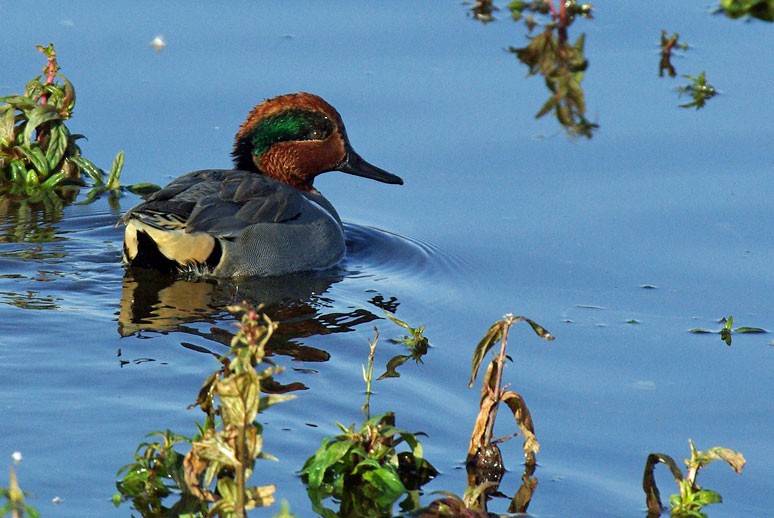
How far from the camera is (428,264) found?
8.36 metres

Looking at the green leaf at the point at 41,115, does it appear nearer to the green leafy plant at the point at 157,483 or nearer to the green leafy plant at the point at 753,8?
the green leafy plant at the point at 157,483

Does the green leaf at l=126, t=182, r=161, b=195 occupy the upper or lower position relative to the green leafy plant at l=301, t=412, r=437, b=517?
upper

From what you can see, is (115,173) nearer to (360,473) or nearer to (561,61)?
(360,473)

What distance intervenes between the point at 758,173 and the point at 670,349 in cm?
246

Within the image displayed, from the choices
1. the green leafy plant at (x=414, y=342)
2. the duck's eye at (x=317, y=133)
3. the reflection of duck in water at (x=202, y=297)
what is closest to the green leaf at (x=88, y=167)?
the reflection of duck in water at (x=202, y=297)

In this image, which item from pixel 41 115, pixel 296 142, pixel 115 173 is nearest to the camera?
pixel 41 115

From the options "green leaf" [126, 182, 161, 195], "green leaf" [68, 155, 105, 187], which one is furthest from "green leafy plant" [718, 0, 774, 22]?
"green leaf" [68, 155, 105, 187]

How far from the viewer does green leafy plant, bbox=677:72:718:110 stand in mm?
9688

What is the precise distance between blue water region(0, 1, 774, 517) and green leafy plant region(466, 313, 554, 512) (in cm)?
6

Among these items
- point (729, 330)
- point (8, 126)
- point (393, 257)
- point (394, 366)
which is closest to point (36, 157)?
point (8, 126)

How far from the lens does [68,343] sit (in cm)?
669

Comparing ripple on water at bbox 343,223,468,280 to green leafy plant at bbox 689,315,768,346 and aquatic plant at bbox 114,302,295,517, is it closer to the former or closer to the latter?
green leafy plant at bbox 689,315,768,346

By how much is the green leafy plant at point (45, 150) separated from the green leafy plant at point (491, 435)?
422 centimetres

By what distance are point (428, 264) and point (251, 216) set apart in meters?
1.12
